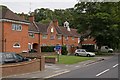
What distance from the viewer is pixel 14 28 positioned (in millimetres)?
52594

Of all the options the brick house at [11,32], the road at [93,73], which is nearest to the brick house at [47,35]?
the brick house at [11,32]

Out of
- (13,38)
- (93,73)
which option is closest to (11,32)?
(13,38)

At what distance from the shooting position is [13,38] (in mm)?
52656

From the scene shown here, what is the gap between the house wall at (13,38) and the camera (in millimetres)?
50572

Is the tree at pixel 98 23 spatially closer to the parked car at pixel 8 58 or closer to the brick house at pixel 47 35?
the brick house at pixel 47 35

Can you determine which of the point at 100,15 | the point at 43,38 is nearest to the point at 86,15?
the point at 100,15

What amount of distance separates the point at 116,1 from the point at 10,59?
12.4 metres

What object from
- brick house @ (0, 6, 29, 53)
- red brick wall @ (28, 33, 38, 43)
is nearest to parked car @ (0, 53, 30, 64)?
brick house @ (0, 6, 29, 53)

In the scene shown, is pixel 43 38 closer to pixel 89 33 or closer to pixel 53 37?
pixel 53 37

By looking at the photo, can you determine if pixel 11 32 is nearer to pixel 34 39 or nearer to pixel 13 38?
pixel 13 38

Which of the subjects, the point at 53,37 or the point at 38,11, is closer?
the point at 53,37

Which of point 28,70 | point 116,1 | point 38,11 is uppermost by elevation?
point 38,11

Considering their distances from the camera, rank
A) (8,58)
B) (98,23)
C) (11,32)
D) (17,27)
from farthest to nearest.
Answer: (98,23) < (17,27) < (11,32) < (8,58)

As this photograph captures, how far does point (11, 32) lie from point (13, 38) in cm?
114
